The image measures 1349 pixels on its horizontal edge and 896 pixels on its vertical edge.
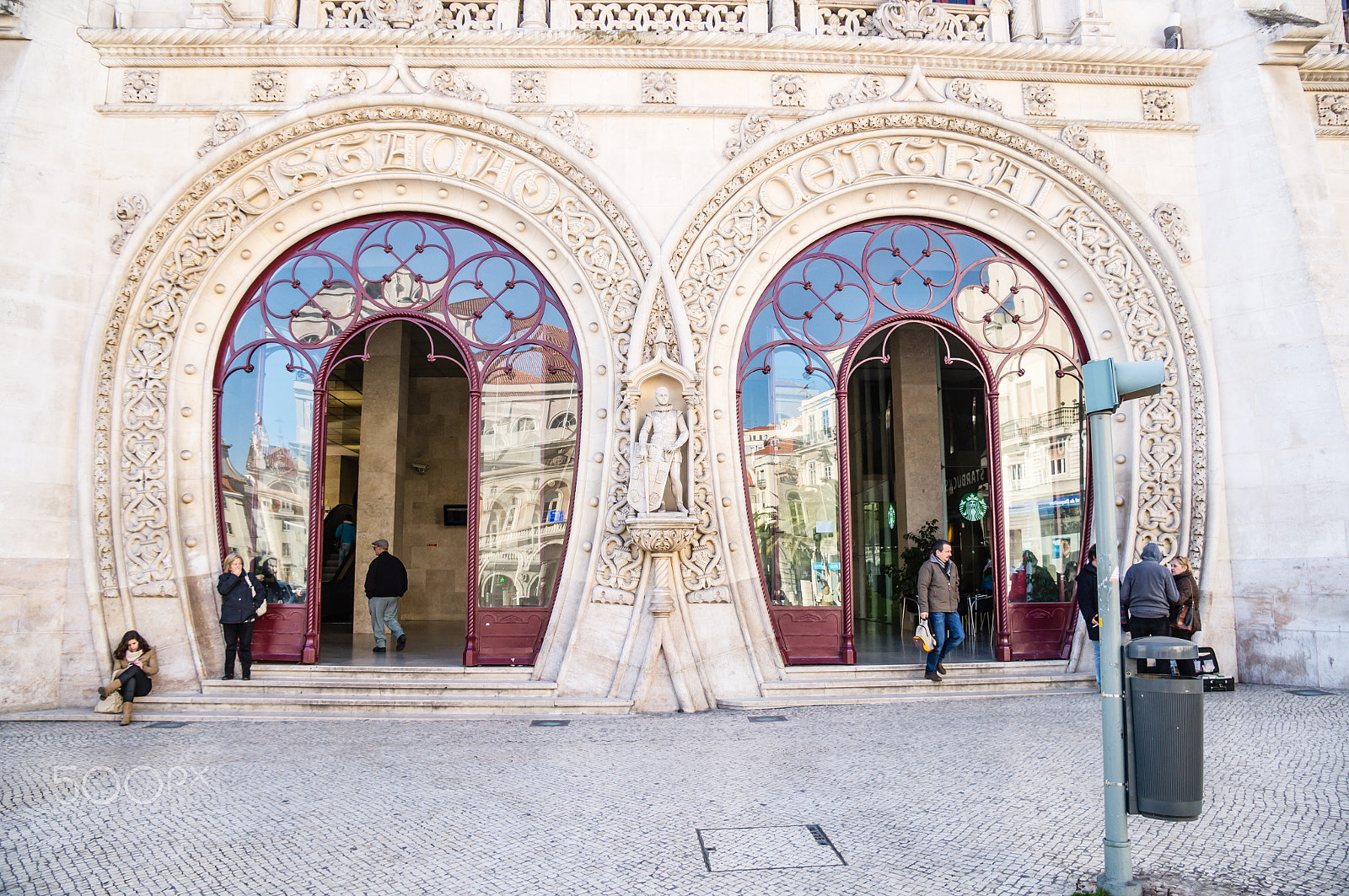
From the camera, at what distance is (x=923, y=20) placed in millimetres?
11578

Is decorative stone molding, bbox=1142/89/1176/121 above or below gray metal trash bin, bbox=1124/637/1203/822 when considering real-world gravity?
above

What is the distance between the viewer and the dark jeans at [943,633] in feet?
33.2

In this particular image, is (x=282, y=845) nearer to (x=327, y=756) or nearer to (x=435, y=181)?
(x=327, y=756)

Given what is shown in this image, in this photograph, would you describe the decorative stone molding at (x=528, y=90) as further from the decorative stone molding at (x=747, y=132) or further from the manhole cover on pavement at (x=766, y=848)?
the manhole cover on pavement at (x=766, y=848)

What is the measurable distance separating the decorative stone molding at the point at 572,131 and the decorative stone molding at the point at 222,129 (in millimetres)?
3844

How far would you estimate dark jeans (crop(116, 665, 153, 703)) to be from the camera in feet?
29.8

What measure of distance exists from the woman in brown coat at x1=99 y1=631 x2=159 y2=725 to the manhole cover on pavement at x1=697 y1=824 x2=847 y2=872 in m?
6.83

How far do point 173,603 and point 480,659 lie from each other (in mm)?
3536

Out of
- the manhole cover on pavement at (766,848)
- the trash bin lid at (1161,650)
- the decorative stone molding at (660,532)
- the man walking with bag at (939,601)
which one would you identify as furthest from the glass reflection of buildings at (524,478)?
the trash bin lid at (1161,650)

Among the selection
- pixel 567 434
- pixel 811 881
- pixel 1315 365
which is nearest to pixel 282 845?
pixel 811 881

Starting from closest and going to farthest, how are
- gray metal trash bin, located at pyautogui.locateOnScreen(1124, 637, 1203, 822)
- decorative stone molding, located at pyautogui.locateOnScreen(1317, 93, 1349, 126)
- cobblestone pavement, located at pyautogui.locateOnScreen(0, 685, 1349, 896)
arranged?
gray metal trash bin, located at pyautogui.locateOnScreen(1124, 637, 1203, 822) → cobblestone pavement, located at pyautogui.locateOnScreen(0, 685, 1349, 896) → decorative stone molding, located at pyautogui.locateOnScreen(1317, 93, 1349, 126)

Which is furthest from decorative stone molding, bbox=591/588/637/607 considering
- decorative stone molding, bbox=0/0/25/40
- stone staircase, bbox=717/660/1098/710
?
decorative stone molding, bbox=0/0/25/40

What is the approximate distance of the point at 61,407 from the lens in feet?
33.9
